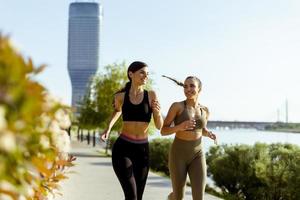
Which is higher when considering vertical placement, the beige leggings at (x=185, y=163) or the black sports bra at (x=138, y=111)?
the black sports bra at (x=138, y=111)

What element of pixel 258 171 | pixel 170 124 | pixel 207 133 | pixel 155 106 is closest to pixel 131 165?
pixel 155 106

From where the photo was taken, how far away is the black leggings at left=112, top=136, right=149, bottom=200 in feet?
17.0

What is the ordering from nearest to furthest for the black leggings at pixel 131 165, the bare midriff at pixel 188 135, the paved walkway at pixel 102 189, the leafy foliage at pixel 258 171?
the black leggings at pixel 131 165 < the bare midriff at pixel 188 135 < the paved walkway at pixel 102 189 < the leafy foliage at pixel 258 171

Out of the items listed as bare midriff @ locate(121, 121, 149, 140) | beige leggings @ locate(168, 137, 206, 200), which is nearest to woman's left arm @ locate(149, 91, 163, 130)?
bare midriff @ locate(121, 121, 149, 140)

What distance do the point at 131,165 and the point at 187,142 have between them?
83 cm

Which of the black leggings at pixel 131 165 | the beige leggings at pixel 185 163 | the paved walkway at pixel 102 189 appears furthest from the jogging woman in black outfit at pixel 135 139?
the paved walkway at pixel 102 189

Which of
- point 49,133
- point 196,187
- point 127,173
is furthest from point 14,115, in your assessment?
point 196,187

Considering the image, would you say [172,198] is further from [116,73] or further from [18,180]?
[116,73]

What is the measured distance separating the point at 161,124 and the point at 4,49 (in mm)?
4046

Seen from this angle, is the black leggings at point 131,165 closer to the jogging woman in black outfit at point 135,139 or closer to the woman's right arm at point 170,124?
the jogging woman in black outfit at point 135,139

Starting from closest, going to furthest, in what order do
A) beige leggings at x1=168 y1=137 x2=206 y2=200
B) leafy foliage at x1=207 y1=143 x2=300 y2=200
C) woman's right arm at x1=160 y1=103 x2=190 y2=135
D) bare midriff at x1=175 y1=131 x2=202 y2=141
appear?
woman's right arm at x1=160 y1=103 x2=190 y2=135
beige leggings at x1=168 y1=137 x2=206 y2=200
bare midriff at x1=175 y1=131 x2=202 y2=141
leafy foliage at x1=207 y1=143 x2=300 y2=200

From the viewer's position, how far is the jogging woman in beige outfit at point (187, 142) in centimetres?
571

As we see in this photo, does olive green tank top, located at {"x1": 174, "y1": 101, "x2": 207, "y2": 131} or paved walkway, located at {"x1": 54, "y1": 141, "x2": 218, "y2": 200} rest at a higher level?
olive green tank top, located at {"x1": 174, "y1": 101, "x2": 207, "y2": 131}

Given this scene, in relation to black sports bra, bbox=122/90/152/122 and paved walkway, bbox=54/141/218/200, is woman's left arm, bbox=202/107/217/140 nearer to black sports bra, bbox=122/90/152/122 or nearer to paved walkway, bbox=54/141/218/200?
black sports bra, bbox=122/90/152/122
